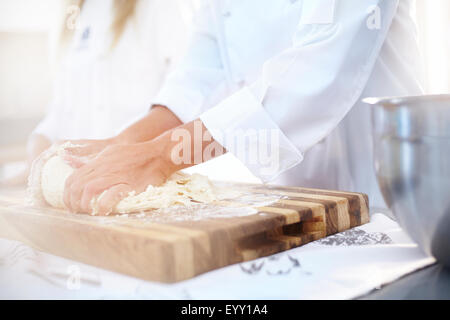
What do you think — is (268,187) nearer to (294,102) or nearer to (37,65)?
(294,102)

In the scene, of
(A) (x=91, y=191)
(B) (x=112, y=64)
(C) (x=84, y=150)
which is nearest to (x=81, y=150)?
(C) (x=84, y=150)

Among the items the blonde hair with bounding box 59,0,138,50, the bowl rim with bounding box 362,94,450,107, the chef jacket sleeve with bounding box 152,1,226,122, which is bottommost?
the bowl rim with bounding box 362,94,450,107

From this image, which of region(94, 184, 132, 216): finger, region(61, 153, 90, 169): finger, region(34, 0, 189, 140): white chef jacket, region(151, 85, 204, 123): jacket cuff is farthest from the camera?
region(34, 0, 189, 140): white chef jacket

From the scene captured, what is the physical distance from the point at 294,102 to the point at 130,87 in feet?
3.61

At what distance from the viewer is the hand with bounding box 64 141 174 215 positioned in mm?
651

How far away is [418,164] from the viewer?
1.34ft

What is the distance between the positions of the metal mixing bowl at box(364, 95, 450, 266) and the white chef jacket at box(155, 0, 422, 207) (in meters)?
0.27

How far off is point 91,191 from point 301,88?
1.15ft

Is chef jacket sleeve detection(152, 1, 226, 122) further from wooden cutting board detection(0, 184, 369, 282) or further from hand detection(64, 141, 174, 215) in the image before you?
wooden cutting board detection(0, 184, 369, 282)

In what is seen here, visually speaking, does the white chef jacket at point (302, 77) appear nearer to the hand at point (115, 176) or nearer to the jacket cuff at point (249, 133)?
the jacket cuff at point (249, 133)

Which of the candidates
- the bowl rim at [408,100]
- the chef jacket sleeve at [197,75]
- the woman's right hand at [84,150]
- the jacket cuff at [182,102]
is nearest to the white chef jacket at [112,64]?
the chef jacket sleeve at [197,75]

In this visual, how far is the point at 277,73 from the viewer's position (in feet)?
2.38

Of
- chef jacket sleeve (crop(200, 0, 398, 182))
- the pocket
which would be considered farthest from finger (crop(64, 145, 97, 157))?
the pocket
